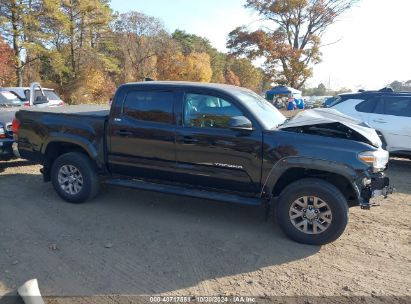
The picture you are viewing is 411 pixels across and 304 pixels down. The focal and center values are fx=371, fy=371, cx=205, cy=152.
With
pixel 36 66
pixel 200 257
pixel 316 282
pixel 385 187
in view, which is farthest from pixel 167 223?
pixel 36 66

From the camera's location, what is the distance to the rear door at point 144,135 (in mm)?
4949

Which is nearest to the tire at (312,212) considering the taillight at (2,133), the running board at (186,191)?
the running board at (186,191)

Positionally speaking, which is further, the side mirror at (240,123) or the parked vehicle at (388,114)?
the parked vehicle at (388,114)

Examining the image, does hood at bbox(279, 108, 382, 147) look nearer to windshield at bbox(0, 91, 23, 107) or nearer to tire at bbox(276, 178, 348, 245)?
tire at bbox(276, 178, 348, 245)

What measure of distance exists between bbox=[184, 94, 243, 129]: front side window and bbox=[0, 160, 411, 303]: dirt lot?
133 cm

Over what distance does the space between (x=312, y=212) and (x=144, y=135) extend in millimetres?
2383

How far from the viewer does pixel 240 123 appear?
4.38 meters

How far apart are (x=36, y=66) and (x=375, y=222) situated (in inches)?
1241

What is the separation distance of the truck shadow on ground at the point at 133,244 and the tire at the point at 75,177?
0.56 feet

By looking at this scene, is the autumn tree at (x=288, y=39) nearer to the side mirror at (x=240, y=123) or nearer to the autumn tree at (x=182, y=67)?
the autumn tree at (x=182, y=67)

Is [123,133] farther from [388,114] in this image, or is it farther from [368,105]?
[388,114]

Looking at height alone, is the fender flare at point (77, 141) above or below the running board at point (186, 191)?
above

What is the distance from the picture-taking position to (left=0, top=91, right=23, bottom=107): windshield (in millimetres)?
10322

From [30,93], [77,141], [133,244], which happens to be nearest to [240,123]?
[133,244]
